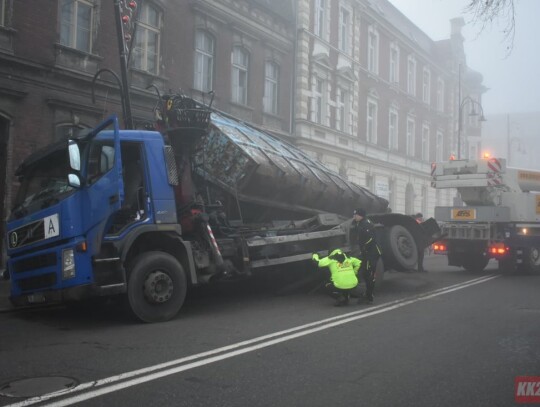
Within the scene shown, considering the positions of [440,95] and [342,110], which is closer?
[342,110]

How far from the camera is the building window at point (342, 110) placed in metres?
25.6

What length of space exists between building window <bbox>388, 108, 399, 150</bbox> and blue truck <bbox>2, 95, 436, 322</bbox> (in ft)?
75.1

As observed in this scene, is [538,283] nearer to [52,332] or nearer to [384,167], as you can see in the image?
[52,332]

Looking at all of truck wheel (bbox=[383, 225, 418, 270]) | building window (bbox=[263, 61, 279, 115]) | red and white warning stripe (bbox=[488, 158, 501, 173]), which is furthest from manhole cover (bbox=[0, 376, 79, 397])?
building window (bbox=[263, 61, 279, 115])

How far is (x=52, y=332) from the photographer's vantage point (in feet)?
21.5

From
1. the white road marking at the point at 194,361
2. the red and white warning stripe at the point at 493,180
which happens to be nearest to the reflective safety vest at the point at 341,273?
the white road marking at the point at 194,361

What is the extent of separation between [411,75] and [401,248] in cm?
2691

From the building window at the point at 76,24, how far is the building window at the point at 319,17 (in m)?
12.1

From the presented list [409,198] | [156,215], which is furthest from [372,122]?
[156,215]

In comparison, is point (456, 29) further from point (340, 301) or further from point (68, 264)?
point (68, 264)

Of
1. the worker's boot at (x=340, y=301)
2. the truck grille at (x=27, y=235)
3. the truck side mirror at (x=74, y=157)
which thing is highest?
the truck side mirror at (x=74, y=157)

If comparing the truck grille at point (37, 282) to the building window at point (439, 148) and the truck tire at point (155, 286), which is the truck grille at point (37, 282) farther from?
the building window at point (439, 148)

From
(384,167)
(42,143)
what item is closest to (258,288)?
(42,143)

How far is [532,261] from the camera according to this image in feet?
45.6
